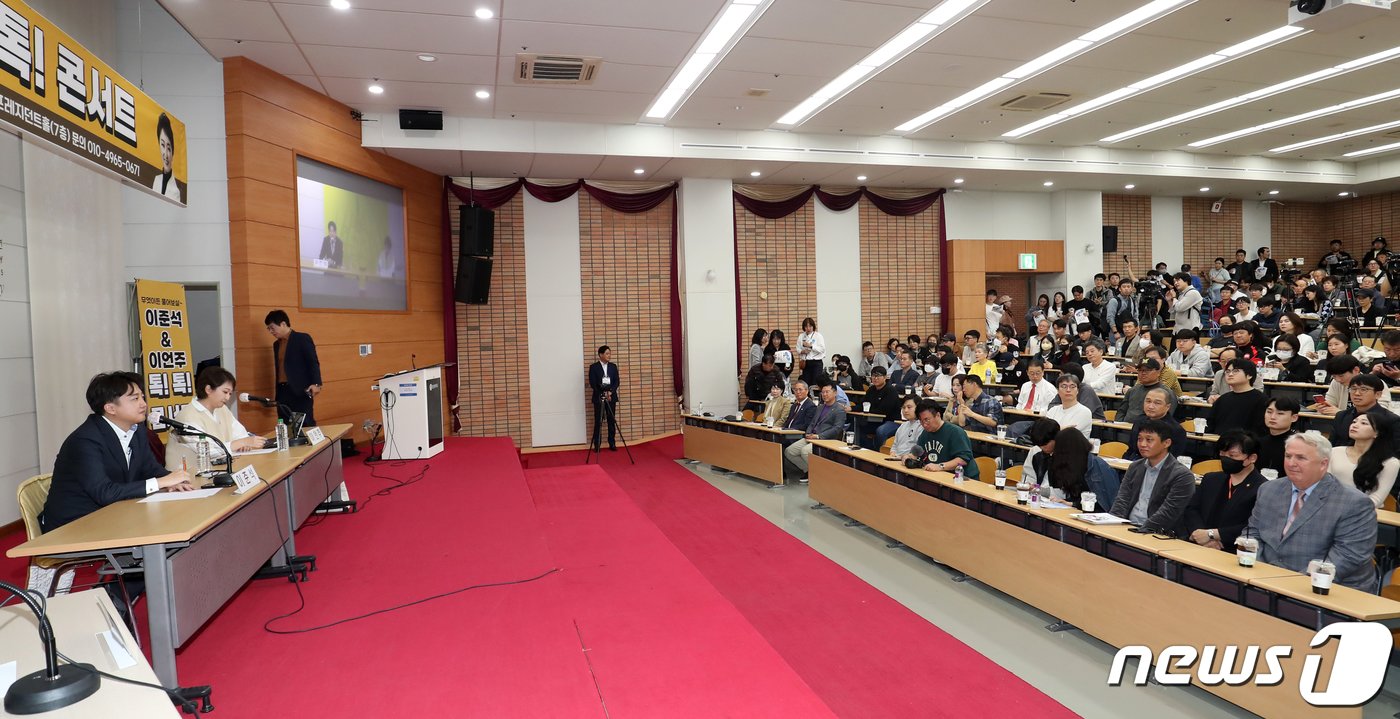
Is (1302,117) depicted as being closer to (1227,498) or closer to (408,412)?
(1227,498)

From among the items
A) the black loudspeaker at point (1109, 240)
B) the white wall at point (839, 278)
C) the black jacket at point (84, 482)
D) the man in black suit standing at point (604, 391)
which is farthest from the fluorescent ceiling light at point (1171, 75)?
the black jacket at point (84, 482)

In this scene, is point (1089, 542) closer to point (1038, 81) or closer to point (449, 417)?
point (1038, 81)

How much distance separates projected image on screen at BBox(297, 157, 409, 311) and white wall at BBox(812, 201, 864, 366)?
640cm

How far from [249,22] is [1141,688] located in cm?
745

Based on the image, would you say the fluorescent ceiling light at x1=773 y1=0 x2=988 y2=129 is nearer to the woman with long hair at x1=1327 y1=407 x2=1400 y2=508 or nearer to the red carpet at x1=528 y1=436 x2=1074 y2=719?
the woman with long hair at x1=1327 y1=407 x2=1400 y2=508

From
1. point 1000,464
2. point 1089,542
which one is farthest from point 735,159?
point 1089,542

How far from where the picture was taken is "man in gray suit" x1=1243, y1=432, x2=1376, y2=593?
9.88ft

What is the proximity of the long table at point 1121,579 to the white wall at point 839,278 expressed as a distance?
661cm

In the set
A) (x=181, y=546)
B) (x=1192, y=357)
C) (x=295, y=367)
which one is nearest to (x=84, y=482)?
(x=181, y=546)

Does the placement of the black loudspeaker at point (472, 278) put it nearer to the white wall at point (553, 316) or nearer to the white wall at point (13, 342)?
the white wall at point (553, 316)

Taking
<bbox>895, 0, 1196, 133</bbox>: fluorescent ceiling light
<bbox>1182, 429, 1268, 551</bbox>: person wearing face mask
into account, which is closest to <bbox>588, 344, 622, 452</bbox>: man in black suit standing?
<bbox>895, 0, 1196, 133</bbox>: fluorescent ceiling light

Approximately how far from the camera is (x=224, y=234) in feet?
21.9

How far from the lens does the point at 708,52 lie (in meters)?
6.90

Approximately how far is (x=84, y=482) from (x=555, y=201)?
316 inches
